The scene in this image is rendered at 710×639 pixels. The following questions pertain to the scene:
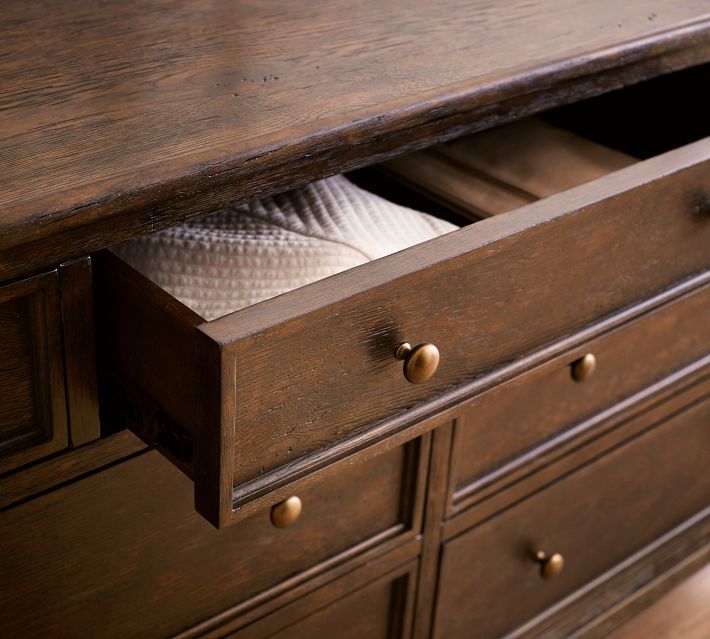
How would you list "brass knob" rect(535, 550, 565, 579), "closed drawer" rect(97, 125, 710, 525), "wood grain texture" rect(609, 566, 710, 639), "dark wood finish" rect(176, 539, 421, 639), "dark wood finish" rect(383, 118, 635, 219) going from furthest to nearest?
"wood grain texture" rect(609, 566, 710, 639) → "brass knob" rect(535, 550, 565, 579) → "dark wood finish" rect(383, 118, 635, 219) → "dark wood finish" rect(176, 539, 421, 639) → "closed drawer" rect(97, 125, 710, 525)

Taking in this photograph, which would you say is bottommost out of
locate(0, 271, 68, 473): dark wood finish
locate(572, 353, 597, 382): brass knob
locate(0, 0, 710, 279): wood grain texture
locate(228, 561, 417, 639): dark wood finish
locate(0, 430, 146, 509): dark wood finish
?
locate(228, 561, 417, 639): dark wood finish

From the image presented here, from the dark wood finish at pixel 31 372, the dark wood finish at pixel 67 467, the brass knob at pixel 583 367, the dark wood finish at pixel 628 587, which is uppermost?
the dark wood finish at pixel 31 372

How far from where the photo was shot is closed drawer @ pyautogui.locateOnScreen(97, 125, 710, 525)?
528 millimetres

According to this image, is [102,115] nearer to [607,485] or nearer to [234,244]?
[234,244]

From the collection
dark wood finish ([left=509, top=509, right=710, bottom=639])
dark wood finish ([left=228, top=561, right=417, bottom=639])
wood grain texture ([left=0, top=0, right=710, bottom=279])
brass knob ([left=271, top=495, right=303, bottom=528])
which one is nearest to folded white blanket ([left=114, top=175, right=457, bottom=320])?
wood grain texture ([left=0, top=0, right=710, bottom=279])

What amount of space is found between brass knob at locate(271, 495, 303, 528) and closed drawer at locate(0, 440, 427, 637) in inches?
0.6

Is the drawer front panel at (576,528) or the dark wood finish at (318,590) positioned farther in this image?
the drawer front panel at (576,528)

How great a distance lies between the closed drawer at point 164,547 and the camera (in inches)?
25.4

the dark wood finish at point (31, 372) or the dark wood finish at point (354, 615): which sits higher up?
the dark wood finish at point (31, 372)

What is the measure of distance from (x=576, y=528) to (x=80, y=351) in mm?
581

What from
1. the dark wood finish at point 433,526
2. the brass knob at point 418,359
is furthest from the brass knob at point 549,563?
the brass knob at point 418,359

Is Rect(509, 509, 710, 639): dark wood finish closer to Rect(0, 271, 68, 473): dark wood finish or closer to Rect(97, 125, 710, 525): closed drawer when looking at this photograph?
Rect(97, 125, 710, 525): closed drawer

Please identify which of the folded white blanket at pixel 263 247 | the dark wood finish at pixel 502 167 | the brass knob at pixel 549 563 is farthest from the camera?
the brass knob at pixel 549 563

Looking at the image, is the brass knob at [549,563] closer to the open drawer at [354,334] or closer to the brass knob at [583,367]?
the brass knob at [583,367]
